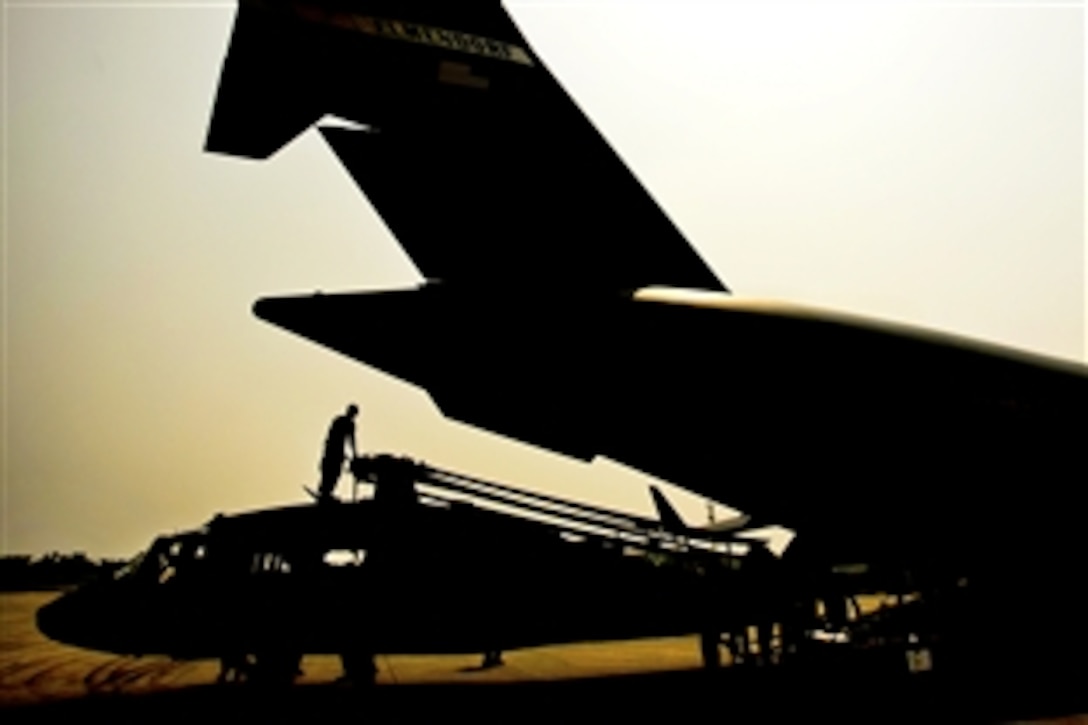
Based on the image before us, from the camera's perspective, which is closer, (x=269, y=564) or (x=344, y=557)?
(x=344, y=557)

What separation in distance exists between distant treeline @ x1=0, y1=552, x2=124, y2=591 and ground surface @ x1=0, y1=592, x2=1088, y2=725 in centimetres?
5059

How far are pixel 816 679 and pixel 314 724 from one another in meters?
4.34

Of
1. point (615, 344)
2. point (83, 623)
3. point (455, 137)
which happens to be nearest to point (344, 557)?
point (83, 623)

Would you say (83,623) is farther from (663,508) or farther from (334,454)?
(663,508)

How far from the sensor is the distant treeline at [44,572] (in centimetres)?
5922

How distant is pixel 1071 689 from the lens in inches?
254

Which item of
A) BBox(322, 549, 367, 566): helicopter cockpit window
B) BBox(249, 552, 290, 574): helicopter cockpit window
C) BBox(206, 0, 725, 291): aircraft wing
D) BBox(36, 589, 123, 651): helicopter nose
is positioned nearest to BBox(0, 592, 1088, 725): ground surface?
BBox(36, 589, 123, 651): helicopter nose

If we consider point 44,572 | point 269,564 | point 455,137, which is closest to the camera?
point 455,137

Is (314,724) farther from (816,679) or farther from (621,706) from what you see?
Result: (816,679)

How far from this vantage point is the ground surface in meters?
6.23

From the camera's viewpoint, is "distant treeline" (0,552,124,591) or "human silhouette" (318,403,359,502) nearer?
"human silhouette" (318,403,359,502)

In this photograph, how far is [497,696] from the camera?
298 inches

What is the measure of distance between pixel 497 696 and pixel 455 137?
5558mm

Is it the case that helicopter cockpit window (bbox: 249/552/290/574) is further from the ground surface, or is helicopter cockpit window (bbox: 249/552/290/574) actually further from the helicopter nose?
the helicopter nose
